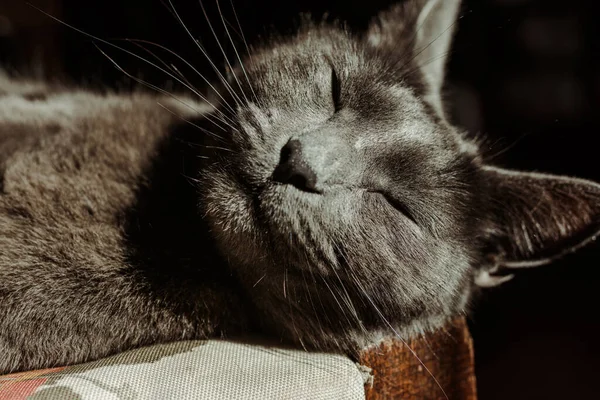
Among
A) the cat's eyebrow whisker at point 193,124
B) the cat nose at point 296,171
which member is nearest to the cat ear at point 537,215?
the cat nose at point 296,171

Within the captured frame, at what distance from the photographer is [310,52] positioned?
111 cm

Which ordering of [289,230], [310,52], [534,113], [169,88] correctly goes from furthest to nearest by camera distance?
[534,113] → [169,88] → [310,52] → [289,230]

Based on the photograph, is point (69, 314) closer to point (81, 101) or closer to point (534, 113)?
point (81, 101)

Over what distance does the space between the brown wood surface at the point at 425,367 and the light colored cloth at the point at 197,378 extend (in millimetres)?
45

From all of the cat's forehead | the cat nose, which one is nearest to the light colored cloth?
the cat nose

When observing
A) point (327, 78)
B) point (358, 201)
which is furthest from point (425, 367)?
point (327, 78)

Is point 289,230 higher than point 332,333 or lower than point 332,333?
higher

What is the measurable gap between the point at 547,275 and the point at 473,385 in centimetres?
134

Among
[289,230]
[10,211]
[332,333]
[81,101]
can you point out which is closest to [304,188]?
[289,230]

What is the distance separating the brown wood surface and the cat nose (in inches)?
11.8

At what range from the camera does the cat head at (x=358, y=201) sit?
35.3 inches

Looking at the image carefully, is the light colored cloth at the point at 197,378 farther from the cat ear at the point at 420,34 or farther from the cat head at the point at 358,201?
the cat ear at the point at 420,34

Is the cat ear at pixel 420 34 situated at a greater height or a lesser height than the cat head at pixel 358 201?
greater

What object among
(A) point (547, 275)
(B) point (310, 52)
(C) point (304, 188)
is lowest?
(A) point (547, 275)
